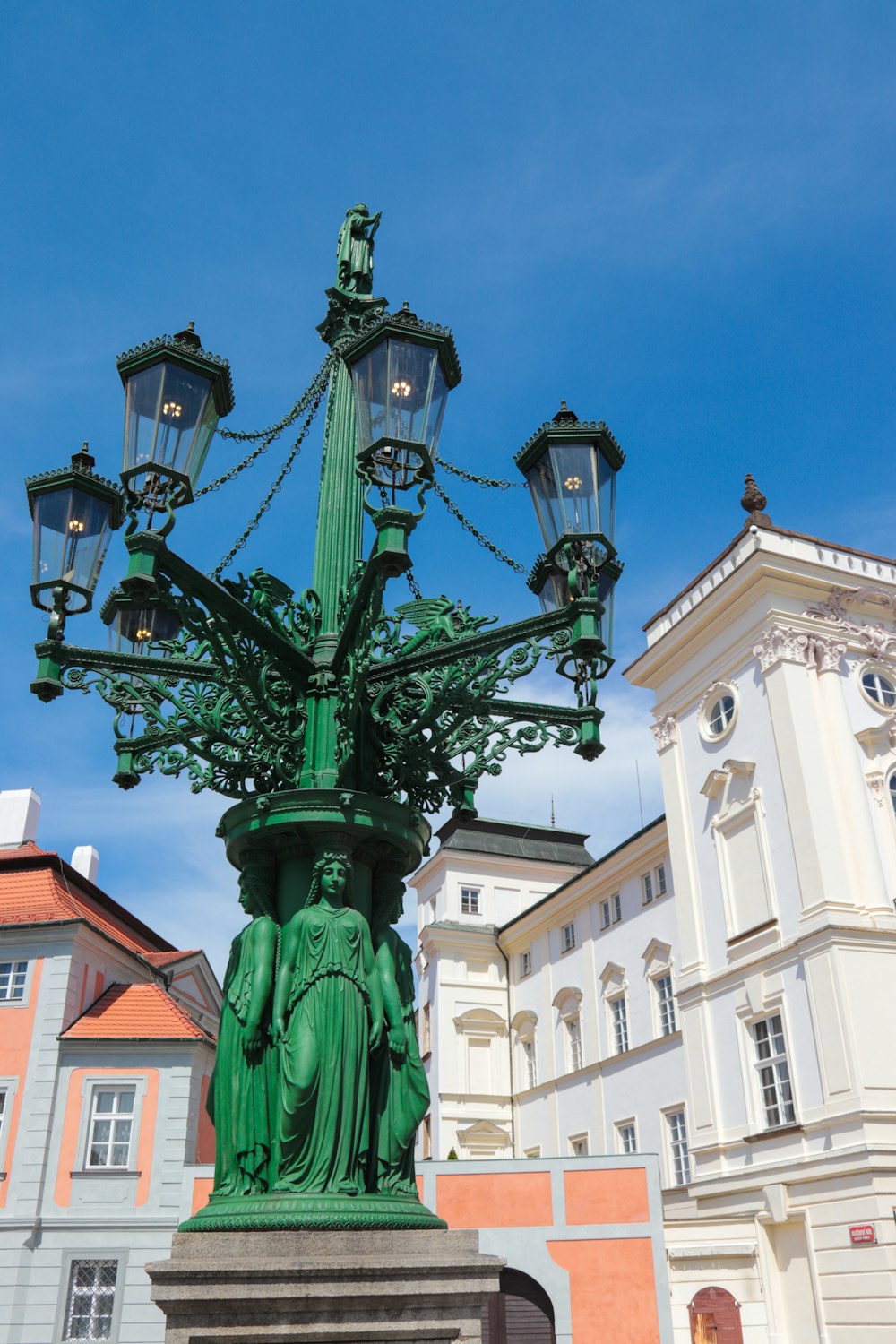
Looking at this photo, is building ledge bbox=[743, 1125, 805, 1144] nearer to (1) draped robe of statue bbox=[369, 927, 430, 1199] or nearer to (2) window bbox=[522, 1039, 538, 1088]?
(2) window bbox=[522, 1039, 538, 1088]

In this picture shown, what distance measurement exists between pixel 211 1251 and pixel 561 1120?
108ft

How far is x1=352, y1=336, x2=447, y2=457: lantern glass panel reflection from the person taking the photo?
475 cm

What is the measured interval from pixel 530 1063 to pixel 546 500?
34964mm

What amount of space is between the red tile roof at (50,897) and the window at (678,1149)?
46.6 feet

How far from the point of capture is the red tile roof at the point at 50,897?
2264cm

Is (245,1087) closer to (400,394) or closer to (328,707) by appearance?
(328,707)

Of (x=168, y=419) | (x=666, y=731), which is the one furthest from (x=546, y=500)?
(x=666, y=731)

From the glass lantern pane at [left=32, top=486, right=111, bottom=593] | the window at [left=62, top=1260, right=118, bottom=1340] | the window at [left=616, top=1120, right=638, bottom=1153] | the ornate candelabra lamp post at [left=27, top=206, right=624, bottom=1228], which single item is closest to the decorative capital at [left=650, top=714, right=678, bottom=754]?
the window at [left=616, top=1120, right=638, bottom=1153]

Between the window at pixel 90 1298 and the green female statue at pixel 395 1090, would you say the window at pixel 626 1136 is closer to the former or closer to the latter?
the window at pixel 90 1298

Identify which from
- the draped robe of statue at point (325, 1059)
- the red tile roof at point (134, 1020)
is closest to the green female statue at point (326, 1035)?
the draped robe of statue at point (325, 1059)

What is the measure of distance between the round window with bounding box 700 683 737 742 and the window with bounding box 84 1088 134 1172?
1489cm

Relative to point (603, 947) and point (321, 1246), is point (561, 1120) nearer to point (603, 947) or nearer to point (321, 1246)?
point (603, 947)

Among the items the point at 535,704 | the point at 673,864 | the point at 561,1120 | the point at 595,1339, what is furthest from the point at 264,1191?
the point at 561,1120

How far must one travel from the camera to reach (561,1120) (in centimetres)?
3400
